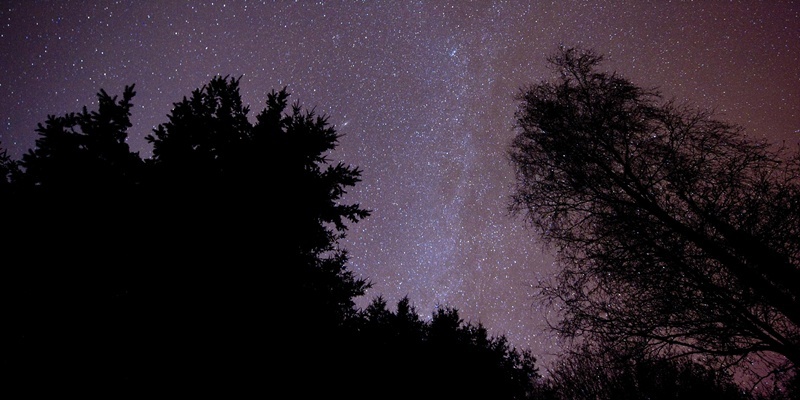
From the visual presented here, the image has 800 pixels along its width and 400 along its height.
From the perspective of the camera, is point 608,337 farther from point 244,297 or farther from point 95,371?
point 95,371

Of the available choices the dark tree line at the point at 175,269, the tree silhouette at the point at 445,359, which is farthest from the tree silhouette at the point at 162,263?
the tree silhouette at the point at 445,359

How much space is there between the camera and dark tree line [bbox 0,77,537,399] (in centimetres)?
363

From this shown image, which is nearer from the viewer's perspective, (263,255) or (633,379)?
(263,255)

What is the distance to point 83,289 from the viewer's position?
3846 mm

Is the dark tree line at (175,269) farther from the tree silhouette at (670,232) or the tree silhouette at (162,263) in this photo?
the tree silhouette at (670,232)

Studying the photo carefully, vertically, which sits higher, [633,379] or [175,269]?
[633,379]

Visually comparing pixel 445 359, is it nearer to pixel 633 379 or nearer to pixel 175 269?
pixel 633 379

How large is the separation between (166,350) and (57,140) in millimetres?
3550

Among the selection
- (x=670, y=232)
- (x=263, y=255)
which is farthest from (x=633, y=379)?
(x=263, y=255)

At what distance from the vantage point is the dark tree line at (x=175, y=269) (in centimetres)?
363

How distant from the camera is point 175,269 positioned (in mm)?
4281

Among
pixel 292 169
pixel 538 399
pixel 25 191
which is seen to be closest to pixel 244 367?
pixel 292 169

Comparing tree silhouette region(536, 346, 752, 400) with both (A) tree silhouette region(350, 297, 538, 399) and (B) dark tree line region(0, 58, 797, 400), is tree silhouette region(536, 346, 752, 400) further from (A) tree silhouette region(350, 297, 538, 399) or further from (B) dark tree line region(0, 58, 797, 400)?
(A) tree silhouette region(350, 297, 538, 399)

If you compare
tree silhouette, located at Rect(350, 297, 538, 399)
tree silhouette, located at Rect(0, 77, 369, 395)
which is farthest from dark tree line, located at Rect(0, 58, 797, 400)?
tree silhouette, located at Rect(350, 297, 538, 399)
